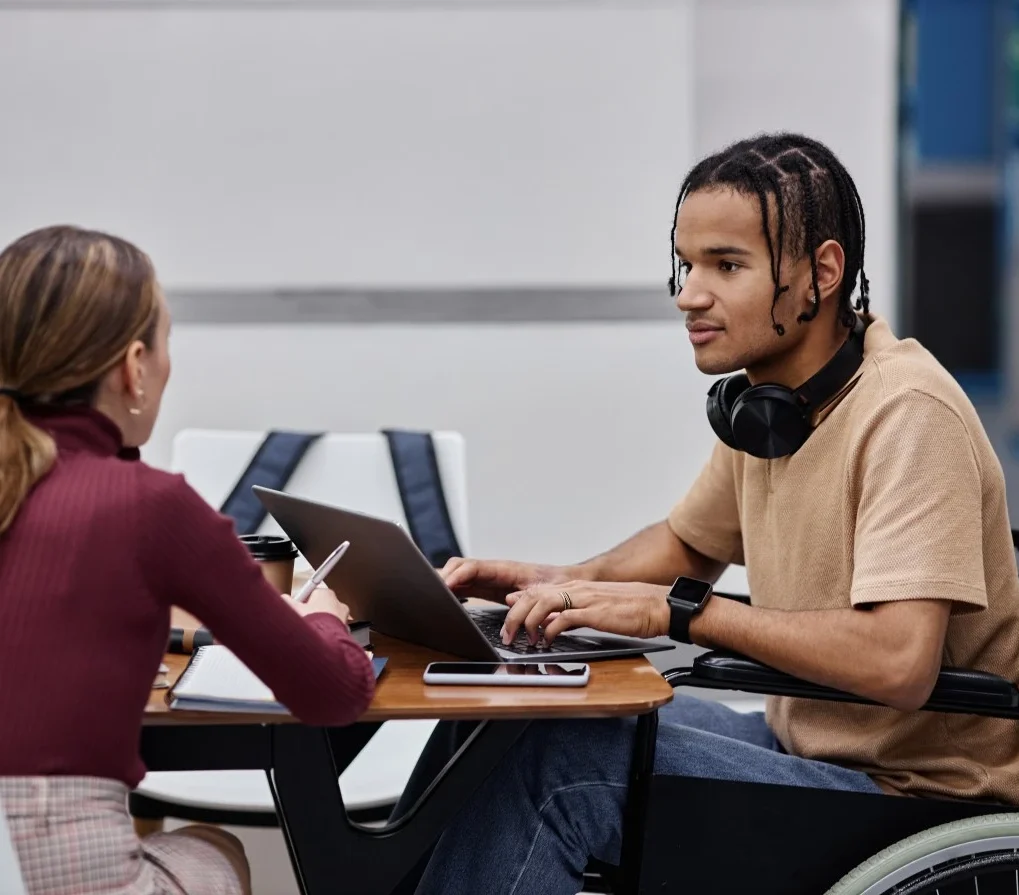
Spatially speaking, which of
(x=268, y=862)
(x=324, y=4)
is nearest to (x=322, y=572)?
(x=268, y=862)

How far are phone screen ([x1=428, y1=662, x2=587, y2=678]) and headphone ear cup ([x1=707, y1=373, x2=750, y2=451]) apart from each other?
1.46ft

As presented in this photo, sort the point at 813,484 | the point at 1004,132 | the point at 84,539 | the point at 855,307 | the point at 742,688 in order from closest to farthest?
the point at 84,539 < the point at 742,688 < the point at 813,484 < the point at 855,307 < the point at 1004,132

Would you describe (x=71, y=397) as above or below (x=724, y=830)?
above

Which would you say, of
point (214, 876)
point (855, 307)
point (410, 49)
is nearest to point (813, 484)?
point (855, 307)

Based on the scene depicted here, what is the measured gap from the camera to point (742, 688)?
1405 millimetres

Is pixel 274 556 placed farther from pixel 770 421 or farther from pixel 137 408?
pixel 770 421

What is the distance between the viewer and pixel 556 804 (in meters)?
1.46

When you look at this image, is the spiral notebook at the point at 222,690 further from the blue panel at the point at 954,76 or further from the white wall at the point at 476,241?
the blue panel at the point at 954,76

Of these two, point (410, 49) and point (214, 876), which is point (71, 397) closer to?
point (214, 876)

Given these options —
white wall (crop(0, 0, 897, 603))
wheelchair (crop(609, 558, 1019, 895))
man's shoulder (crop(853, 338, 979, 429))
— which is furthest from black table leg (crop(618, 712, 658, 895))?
white wall (crop(0, 0, 897, 603))

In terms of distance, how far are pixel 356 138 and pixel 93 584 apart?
2068 mm

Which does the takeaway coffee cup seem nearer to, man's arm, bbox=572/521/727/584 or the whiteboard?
man's arm, bbox=572/521/727/584

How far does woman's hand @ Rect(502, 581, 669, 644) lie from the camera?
4.77 ft

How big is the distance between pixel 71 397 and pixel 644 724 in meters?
0.70
